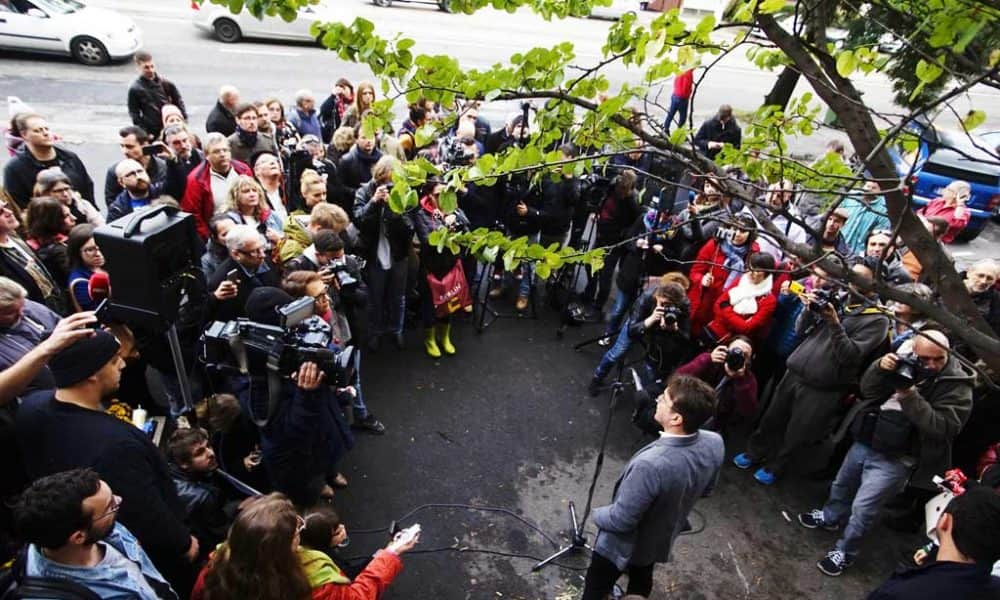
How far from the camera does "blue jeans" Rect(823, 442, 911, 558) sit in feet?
13.0

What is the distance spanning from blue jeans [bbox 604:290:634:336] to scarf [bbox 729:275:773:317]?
130 centimetres

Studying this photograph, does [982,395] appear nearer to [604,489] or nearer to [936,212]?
[604,489]

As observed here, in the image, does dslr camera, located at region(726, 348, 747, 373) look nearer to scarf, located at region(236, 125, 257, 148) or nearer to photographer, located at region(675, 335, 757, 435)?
photographer, located at region(675, 335, 757, 435)

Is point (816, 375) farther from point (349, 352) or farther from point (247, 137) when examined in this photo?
point (247, 137)

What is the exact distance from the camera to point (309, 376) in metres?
3.18

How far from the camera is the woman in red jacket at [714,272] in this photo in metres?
5.18

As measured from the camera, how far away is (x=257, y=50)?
573 inches

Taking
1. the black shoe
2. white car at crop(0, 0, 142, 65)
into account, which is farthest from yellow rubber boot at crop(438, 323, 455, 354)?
white car at crop(0, 0, 142, 65)

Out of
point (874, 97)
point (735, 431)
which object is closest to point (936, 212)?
point (735, 431)

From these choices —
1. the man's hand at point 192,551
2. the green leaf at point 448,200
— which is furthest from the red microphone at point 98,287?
the green leaf at point 448,200

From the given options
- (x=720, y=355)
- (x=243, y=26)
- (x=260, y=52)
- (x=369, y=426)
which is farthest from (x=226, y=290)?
(x=243, y=26)

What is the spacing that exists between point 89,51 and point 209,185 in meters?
9.57

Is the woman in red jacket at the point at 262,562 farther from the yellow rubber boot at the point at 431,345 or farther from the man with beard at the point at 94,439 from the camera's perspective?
the yellow rubber boot at the point at 431,345

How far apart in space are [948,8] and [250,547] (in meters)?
3.30
